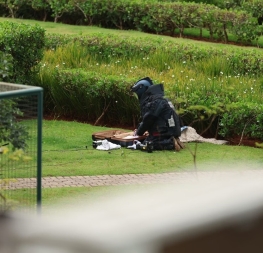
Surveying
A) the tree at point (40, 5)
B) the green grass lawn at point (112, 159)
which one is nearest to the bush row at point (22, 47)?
the green grass lawn at point (112, 159)

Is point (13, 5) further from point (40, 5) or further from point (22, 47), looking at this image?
point (22, 47)

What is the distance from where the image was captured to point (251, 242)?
121 cm

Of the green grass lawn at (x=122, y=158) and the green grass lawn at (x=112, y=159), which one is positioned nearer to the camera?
the green grass lawn at (x=112, y=159)

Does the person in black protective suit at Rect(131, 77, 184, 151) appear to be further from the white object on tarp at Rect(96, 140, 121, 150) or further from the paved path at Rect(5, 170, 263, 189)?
the paved path at Rect(5, 170, 263, 189)

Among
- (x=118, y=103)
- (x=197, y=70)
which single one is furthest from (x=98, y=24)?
(x=118, y=103)

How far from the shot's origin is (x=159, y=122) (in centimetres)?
1049

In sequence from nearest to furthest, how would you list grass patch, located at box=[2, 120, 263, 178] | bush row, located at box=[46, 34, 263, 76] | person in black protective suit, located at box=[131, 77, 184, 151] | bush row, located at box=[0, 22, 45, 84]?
grass patch, located at box=[2, 120, 263, 178]
person in black protective suit, located at box=[131, 77, 184, 151]
bush row, located at box=[0, 22, 45, 84]
bush row, located at box=[46, 34, 263, 76]

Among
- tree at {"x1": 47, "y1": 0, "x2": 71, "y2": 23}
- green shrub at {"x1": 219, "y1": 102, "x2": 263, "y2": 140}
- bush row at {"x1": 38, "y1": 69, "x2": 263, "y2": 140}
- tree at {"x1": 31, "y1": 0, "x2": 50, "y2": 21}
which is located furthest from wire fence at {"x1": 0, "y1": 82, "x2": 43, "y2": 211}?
tree at {"x1": 31, "y1": 0, "x2": 50, "y2": 21}

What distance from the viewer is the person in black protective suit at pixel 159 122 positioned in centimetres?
1042

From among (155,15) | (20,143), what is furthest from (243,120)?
(155,15)

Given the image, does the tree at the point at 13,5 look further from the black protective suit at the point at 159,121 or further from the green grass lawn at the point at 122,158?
the black protective suit at the point at 159,121

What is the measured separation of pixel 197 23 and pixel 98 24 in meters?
3.35

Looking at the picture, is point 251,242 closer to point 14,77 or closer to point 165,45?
point 14,77

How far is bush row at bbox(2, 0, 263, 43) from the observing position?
2067 cm
